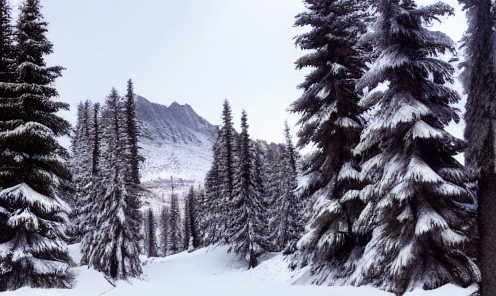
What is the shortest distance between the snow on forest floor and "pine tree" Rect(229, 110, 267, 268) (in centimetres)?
204

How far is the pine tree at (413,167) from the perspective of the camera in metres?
9.52

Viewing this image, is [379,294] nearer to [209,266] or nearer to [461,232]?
[461,232]

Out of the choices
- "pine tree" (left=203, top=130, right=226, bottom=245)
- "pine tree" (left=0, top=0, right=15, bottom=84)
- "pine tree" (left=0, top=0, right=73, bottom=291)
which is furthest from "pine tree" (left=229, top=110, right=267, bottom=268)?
"pine tree" (left=0, top=0, right=15, bottom=84)

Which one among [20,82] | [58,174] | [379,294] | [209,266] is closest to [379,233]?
[379,294]

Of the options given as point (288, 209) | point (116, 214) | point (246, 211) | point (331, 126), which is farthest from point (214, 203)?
point (331, 126)

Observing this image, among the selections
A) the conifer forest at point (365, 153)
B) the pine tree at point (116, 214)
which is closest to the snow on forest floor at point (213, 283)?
the conifer forest at point (365, 153)

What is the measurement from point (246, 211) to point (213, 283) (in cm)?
1196

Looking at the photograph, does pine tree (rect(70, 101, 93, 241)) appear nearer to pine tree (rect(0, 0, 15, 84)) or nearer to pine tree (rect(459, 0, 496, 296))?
pine tree (rect(0, 0, 15, 84))

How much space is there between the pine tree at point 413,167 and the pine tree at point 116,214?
19.7 metres

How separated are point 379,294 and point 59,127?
49.3 feet

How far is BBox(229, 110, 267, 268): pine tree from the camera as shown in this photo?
3472cm

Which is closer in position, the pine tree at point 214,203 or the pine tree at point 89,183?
the pine tree at point 89,183

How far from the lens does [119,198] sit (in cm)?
2656

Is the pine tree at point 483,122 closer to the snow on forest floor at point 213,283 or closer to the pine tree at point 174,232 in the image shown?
the snow on forest floor at point 213,283
